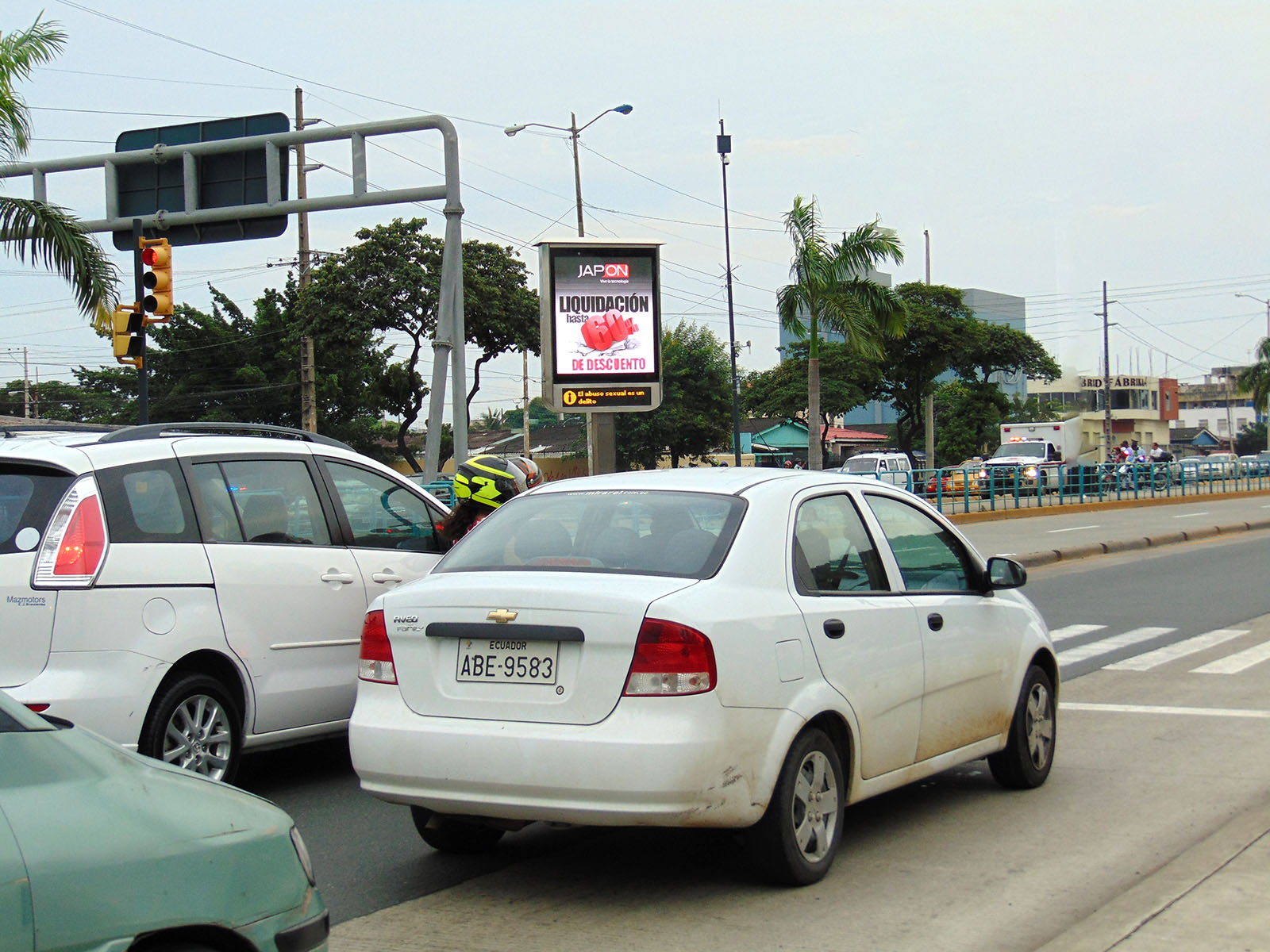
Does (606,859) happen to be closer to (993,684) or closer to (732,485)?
(732,485)

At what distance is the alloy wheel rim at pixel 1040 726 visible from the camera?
663 cm

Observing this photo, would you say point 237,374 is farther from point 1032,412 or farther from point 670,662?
point 1032,412

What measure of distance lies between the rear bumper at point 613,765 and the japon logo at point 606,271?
17739mm

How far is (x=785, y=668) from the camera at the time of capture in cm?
490

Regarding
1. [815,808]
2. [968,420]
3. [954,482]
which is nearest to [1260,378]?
[968,420]

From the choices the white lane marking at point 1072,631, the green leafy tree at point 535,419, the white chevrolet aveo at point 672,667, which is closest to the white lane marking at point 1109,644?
the white lane marking at point 1072,631

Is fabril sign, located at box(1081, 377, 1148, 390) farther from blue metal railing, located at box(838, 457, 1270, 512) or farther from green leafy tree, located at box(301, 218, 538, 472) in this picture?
green leafy tree, located at box(301, 218, 538, 472)

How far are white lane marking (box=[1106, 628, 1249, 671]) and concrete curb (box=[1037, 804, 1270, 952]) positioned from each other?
5.24 m

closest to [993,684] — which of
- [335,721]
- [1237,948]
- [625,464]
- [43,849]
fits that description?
[1237,948]

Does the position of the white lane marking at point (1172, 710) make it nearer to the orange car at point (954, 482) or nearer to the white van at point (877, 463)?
the orange car at point (954, 482)

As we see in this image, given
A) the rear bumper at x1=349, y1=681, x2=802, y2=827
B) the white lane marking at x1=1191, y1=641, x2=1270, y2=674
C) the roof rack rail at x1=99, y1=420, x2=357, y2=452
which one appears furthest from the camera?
the white lane marking at x1=1191, y1=641, x2=1270, y2=674

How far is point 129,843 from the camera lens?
9.07ft

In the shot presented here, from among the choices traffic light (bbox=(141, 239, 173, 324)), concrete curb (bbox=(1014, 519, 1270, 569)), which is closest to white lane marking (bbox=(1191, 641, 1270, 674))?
concrete curb (bbox=(1014, 519, 1270, 569))

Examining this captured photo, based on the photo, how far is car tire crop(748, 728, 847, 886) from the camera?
15.9ft
